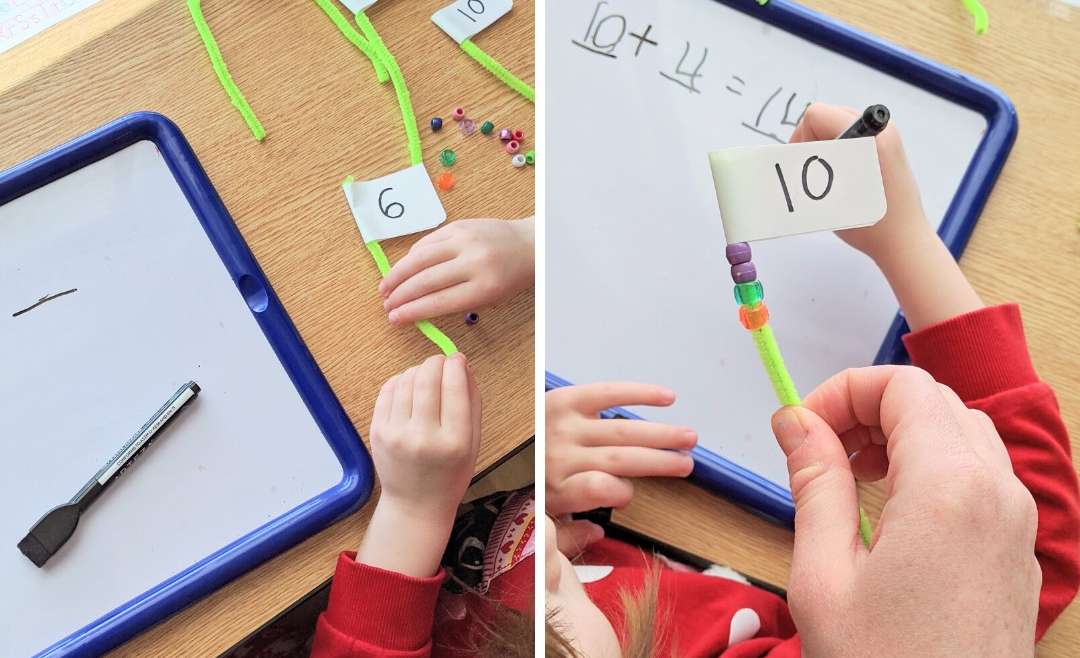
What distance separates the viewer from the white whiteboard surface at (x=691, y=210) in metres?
0.46

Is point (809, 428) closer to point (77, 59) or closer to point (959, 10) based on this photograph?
point (959, 10)

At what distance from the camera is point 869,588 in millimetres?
330

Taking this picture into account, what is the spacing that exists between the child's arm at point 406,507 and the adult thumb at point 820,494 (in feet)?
0.57

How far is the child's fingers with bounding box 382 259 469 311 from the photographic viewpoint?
0.47 metres

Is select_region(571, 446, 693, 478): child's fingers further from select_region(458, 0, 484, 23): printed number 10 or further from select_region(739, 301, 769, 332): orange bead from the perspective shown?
select_region(458, 0, 484, 23): printed number 10

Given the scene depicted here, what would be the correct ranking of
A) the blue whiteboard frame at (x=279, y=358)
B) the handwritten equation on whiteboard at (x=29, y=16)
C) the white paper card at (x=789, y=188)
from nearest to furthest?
the white paper card at (x=789, y=188)
the blue whiteboard frame at (x=279, y=358)
the handwritten equation on whiteboard at (x=29, y=16)

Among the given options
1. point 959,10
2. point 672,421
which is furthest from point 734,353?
point 959,10

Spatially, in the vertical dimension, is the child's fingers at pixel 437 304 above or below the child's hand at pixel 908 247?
below

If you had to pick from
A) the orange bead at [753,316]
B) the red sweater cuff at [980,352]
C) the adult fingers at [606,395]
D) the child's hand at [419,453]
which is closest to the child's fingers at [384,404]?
the child's hand at [419,453]

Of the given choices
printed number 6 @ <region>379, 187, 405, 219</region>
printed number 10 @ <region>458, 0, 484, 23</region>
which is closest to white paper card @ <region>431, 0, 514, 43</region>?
printed number 10 @ <region>458, 0, 484, 23</region>

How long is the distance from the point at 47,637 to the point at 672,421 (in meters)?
0.36

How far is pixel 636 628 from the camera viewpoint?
0.39 m

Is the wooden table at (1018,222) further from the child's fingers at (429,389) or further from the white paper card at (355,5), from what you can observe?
the white paper card at (355,5)

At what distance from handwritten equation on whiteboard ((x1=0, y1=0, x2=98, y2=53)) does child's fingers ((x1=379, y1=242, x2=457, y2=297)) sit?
280 millimetres
